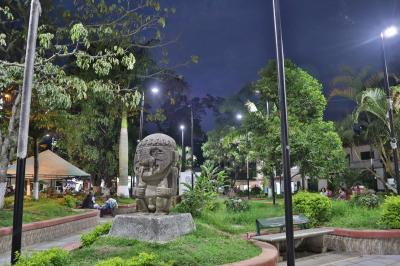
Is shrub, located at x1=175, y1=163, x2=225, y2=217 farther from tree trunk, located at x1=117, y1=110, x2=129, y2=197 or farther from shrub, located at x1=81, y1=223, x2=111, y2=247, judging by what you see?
tree trunk, located at x1=117, y1=110, x2=129, y2=197

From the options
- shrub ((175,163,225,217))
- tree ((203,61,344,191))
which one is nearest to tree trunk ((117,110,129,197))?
tree ((203,61,344,191))

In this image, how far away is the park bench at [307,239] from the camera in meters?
8.84

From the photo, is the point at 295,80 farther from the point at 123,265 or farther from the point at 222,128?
the point at 222,128

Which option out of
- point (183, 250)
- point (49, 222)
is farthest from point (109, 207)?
point (183, 250)

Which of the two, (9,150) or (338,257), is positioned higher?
(9,150)

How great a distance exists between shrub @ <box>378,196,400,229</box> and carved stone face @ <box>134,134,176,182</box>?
5.95 metres

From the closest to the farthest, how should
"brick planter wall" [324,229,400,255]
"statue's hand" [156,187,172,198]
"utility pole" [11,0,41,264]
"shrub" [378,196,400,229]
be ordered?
"utility pole" [11,0,41,264]
"statue's hand" [156,187,172,198]
"brick planter wall" [324,229,400,255]
"shrub" [378,196,400,229]

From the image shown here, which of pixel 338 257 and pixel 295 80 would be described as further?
pixel 295 80

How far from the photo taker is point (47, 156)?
76.5 ft

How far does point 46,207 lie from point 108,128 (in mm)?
16091

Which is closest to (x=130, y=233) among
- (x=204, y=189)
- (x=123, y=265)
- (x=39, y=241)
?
(x=123, y=265)

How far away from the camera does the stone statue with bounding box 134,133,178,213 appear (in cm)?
802

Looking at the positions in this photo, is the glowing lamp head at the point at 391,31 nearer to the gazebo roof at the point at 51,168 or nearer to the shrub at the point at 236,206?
the shrub at the point at 236,206

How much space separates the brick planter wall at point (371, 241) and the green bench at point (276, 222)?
Answer: 108cm
